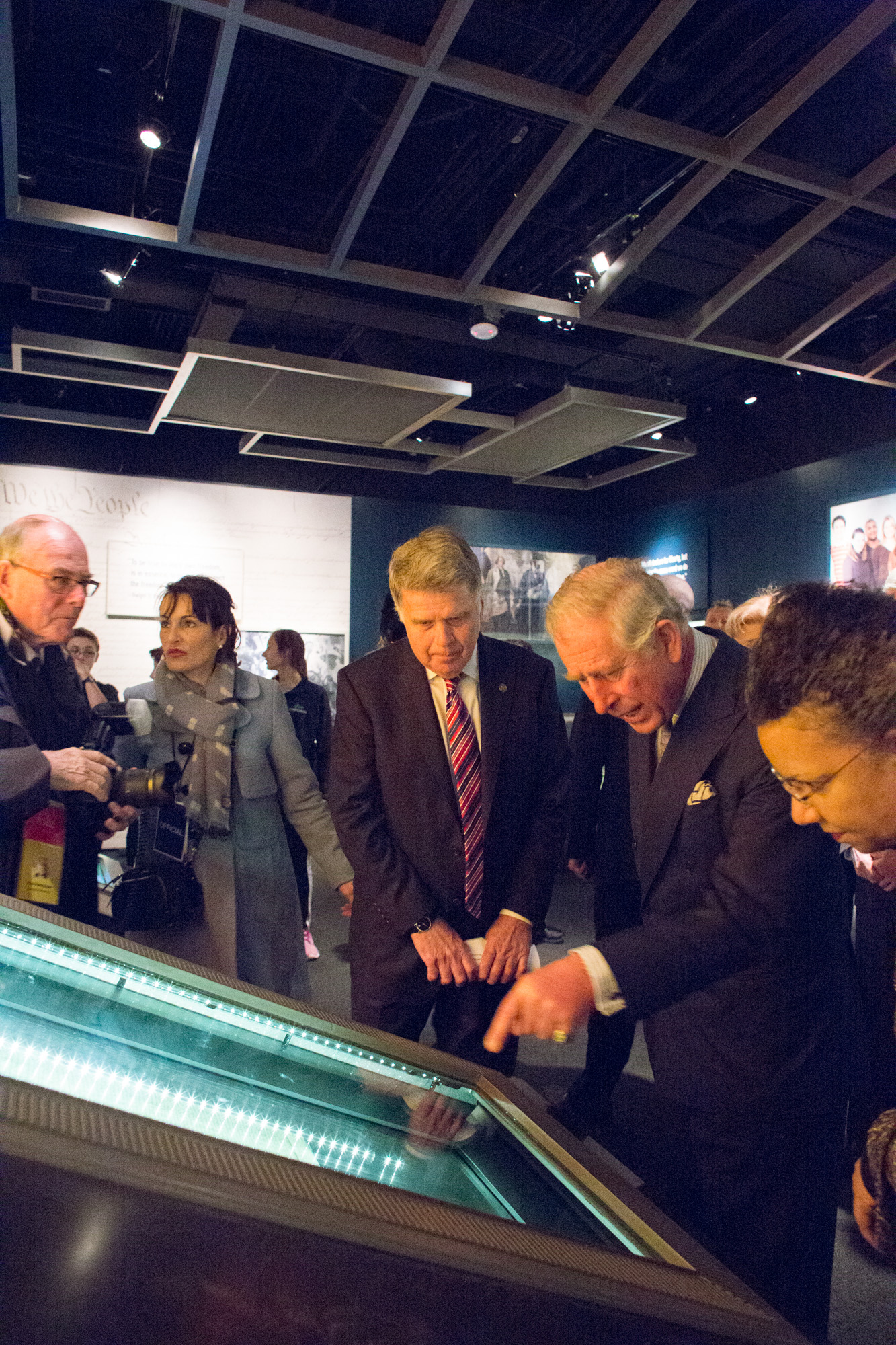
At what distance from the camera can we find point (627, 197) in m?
3.94

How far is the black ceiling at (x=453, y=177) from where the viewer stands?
2.92 m

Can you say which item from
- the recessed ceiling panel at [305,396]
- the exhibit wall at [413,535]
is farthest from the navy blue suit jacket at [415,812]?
the exhibit wall at [413,535]

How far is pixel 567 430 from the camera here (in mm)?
5977

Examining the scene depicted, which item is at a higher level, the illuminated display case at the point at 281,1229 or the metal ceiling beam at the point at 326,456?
the metal ceiling beam at the point at 326,456

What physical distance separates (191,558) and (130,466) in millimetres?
877

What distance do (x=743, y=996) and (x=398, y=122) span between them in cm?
295

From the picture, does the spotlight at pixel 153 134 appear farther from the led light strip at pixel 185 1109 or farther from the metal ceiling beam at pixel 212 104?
the led light strip at pixel 185 1109

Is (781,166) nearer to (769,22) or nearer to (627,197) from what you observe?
(769,22)

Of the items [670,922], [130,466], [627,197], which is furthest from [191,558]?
[670,922]

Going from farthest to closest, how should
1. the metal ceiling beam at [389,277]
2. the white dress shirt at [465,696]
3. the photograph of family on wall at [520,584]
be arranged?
the photograph of family on wall at [520,584] < the metal ceiling beam at [389,277] < the white dress shirt at [465,696]

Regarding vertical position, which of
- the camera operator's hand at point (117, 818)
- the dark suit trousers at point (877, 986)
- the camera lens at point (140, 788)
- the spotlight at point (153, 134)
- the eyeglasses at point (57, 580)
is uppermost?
the spotlight at point (153, 134)

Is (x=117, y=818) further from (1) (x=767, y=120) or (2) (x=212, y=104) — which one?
(1) (x=767, y=120)

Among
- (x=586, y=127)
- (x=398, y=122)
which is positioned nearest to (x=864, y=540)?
(x=586, y=127)

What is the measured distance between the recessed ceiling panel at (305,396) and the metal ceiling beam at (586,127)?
1.19 metres
